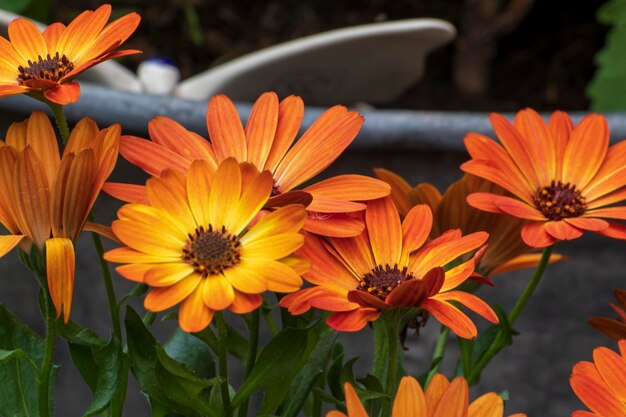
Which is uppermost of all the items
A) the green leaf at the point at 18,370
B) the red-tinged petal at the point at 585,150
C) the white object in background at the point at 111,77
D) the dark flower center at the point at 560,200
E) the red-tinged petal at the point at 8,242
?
the white object in background at the point at 111,77

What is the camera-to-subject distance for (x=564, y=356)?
0.87 m

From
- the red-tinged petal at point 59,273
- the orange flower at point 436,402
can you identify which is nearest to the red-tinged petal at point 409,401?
the orange flower at point 436,402

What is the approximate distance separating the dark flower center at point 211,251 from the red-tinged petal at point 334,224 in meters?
0.02

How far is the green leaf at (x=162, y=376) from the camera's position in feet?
1.07

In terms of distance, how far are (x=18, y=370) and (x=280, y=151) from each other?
0.42 feet

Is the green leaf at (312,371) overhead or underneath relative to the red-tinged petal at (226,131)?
underneath

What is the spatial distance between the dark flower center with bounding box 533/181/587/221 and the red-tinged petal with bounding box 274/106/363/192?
0.08 m

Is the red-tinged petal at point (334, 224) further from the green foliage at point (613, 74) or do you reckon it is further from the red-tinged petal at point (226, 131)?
the green foliage at point (613, 74)

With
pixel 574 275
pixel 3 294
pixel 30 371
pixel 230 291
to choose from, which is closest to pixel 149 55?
pixel 3 294

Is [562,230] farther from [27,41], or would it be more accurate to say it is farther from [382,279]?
[27,41]

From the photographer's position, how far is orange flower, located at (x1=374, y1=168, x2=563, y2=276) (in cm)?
38

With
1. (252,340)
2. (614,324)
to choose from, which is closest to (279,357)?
(252,340)

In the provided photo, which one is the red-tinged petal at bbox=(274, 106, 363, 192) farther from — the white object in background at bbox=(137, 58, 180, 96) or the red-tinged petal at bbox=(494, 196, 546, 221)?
the white object in background at bbox=(137, 58, 180, 96)

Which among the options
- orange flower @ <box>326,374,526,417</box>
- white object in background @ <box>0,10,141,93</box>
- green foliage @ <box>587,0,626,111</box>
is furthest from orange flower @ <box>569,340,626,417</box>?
green foliage @ <box>587,0,626,111</box>
